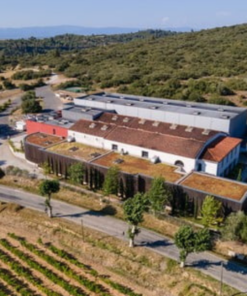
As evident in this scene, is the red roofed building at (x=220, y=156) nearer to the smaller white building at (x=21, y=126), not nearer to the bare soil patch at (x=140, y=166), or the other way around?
the bare soil patch at (x=140, y=166)

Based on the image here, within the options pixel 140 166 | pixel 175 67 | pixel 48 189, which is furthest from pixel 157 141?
pixel 175 67

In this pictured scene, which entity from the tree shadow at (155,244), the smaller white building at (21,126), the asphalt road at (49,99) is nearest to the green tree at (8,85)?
the asphalt road at (49,99)

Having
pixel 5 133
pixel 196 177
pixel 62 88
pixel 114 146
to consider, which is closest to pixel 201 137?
pixel 196 177

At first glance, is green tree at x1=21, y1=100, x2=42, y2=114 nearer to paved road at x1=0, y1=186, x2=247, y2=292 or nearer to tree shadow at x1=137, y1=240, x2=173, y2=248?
paved road at x1=0, y1=186, x2=247, y2=292

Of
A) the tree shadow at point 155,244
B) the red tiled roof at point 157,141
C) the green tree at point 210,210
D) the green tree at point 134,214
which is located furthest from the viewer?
the red tiled roof at point 157,141

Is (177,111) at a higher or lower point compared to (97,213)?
higher

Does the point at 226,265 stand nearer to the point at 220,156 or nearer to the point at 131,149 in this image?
the point at 220,156

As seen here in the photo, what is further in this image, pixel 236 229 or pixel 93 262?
pixel 236 229
